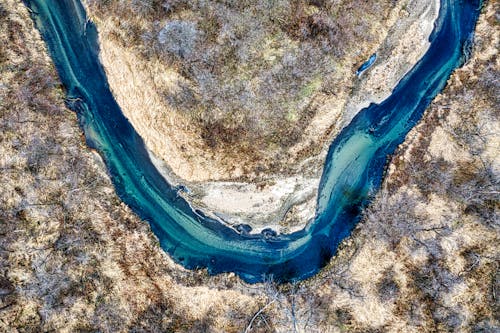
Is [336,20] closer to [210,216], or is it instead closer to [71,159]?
[210,216]

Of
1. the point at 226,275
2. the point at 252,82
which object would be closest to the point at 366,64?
the point at 252,82

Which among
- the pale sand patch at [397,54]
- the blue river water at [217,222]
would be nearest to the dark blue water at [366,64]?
the pale sand patch at [397,54]

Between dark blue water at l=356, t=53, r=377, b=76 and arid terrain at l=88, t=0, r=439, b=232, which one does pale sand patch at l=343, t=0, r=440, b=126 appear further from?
dark blue water at l=356, t=53, r=377, b=76

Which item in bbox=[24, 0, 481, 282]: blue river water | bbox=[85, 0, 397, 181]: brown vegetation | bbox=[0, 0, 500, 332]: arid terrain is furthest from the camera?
bbox=[24, 0, 481, 282]: blue river water

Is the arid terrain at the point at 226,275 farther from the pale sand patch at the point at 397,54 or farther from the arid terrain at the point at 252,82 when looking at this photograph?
the arid terrain at the point at 252,82

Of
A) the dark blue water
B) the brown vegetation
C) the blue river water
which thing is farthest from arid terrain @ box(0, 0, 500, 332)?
the brown vegetation

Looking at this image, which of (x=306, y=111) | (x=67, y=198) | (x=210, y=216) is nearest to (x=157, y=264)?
(x=210, y=216)
